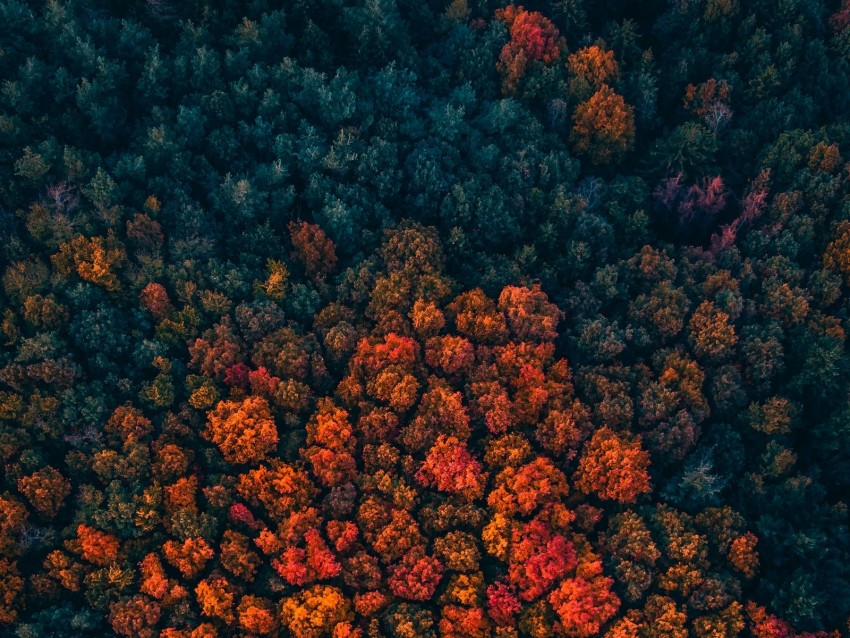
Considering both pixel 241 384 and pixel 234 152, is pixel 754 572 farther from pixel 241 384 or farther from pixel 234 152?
pixel 234 152

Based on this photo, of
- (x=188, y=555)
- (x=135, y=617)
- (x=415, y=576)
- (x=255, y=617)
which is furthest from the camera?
(x=415, y=576)

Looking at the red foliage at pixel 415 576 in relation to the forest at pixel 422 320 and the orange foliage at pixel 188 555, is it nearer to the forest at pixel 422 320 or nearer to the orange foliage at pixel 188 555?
the forest at pixel 422 320

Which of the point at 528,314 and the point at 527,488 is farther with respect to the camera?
the point at 528,314

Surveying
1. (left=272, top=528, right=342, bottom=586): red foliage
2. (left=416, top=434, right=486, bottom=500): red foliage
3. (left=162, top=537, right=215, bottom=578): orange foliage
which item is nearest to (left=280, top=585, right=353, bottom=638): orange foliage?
(left=272, top=528, right=342, bottom=586): red foliage

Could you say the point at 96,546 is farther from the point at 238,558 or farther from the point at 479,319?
the point at 479,319

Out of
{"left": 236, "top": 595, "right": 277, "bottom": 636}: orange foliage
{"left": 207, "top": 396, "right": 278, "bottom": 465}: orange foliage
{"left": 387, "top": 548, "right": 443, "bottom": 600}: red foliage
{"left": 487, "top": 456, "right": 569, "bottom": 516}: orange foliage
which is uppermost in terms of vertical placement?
{"left": 207, "top": 396, "right": 278, "bottom": 465}: orange foliage

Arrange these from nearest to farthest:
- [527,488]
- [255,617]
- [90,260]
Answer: [255,617] < [527,488] < [90,260]

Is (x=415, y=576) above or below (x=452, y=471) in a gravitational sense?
below

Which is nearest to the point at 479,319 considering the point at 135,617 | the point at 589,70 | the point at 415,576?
the point at 415,576

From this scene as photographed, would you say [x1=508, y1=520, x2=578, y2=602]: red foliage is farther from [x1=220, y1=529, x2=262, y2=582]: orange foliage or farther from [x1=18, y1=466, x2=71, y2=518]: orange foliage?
[x1=18, y1=466, x2=71, y2=518]: orange foliage
